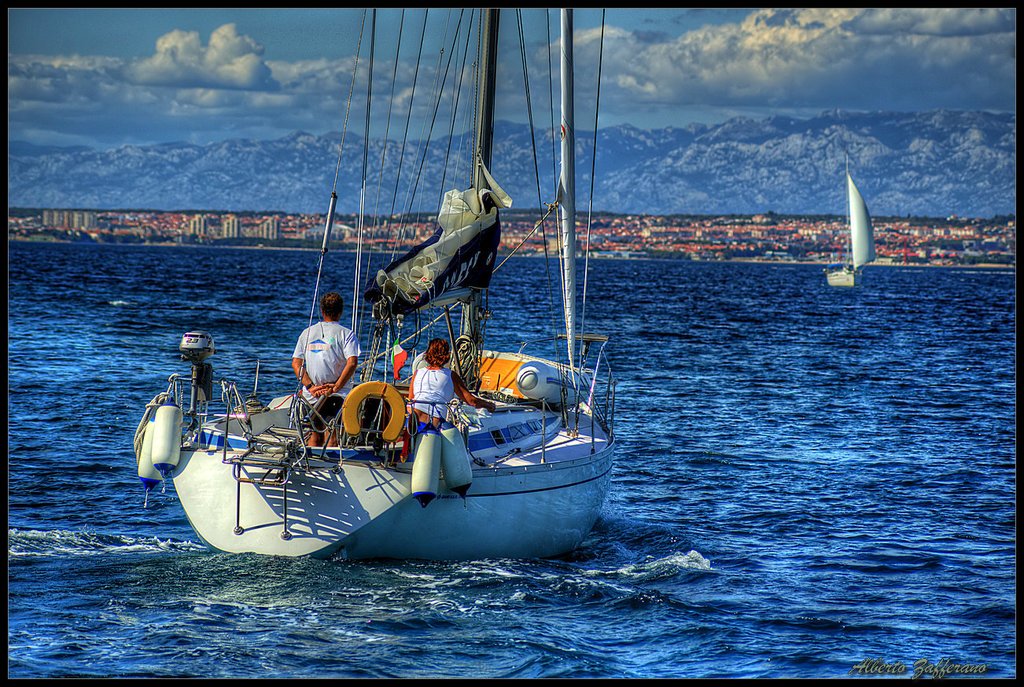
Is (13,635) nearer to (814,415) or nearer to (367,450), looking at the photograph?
(367,450)

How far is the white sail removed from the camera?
11862 cm

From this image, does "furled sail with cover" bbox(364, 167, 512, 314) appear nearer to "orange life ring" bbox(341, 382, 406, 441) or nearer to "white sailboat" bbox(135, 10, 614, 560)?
"white sailboat" bbox(135, 10, 614, 560)

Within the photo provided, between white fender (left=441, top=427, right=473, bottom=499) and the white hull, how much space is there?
27 centimetres

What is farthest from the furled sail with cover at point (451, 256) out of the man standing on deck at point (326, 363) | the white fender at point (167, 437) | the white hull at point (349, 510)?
the white fender at point (167, 437)

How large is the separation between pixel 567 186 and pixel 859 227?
106055mm

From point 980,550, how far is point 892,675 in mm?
5548

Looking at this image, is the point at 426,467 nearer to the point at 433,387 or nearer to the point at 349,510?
the point at 349,510

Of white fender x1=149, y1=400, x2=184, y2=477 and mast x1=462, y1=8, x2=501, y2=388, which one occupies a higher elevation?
mast x1=462, y1=8, x2=501, y2=388

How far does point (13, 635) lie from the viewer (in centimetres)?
1124

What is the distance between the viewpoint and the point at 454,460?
12.3m

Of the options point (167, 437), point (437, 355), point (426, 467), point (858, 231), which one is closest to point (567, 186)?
point (437, 355)

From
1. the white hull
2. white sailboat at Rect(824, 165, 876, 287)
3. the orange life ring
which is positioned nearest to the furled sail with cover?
the orange life ring

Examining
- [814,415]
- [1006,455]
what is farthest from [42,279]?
[1006,455]

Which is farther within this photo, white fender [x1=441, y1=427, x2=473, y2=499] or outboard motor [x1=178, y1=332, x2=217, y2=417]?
outboard motor [x1=178, y1=332, x2=217, y2=417]
